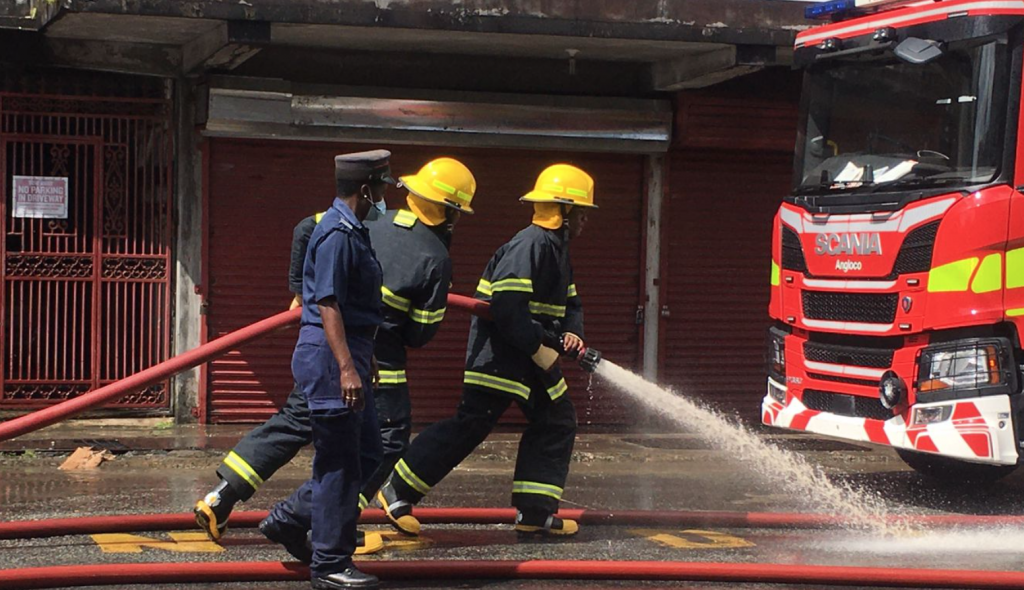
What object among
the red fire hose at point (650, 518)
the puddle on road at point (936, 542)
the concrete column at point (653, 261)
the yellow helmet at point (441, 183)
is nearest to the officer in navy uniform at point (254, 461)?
the red fire hose at point (650, 518)

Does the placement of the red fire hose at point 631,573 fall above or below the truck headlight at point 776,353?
below

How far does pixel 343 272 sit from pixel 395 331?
3.37 feet

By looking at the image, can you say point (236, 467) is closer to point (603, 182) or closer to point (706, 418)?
point (706, 418)

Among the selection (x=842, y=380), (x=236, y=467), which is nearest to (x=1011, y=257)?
(x=842, y=380)

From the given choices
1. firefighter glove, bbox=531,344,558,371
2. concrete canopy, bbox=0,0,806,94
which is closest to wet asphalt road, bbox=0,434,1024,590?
firefighter glove, bbox=531,344,558,371

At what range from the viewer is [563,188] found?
7.51 meters

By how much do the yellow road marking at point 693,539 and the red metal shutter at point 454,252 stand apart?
4692 mm

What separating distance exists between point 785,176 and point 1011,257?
15.9 feet

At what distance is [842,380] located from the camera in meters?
8.62

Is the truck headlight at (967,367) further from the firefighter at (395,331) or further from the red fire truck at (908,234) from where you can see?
the firefighter at (395,331)

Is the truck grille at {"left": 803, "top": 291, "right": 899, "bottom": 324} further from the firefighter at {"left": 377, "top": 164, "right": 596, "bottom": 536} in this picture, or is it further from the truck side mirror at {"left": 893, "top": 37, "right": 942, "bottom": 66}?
the firefighter at {"left": 377, "top": 164, "right": 596, "bottom": 536}

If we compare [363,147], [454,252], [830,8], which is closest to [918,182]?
[830,8]

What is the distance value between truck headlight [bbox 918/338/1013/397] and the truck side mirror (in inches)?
62.2

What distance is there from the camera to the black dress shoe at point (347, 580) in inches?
233
